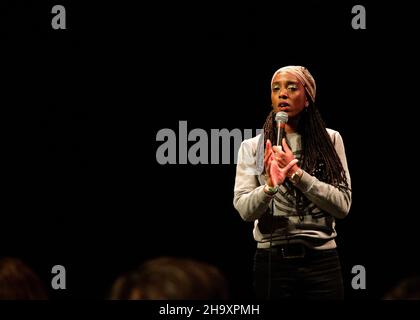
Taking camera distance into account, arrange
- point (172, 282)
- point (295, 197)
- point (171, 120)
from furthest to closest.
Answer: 1. point (171, 120)
2. point (295, 197)
3. point (172, 282)

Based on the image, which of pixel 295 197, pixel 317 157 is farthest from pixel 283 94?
pixel 295 197

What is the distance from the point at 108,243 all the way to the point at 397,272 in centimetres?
154

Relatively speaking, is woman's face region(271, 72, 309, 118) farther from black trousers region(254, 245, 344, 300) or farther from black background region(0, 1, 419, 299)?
black background region(0, 1, 419, 299)

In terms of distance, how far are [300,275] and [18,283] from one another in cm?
112

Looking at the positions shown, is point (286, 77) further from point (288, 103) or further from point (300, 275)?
point (300, 275)

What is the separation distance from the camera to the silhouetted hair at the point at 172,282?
1.00 metres

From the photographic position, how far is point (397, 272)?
3090 mm

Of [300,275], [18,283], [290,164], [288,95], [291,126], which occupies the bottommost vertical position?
[300,275]

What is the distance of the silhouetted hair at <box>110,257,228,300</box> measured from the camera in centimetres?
100

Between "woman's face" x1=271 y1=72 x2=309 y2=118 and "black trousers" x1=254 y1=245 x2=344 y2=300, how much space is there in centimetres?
51

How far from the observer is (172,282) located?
100 cm

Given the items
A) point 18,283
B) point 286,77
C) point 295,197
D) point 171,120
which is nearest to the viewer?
point 18,283

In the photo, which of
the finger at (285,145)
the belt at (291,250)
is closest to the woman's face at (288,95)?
the finger at (285,145)
